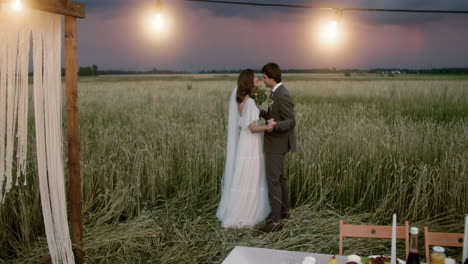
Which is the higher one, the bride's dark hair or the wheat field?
the bride's dark hair

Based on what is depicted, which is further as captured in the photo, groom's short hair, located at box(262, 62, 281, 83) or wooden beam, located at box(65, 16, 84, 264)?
groom's short hair, located at box(262, 62, 281, 83)

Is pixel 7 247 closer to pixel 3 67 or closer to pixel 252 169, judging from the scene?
pixel 3 67

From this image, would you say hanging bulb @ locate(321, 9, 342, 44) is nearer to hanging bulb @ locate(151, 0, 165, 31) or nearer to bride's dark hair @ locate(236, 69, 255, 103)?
bride's dark hair @ locate(236, 69, 255, 103)

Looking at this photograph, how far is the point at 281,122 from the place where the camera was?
4023 millimetres

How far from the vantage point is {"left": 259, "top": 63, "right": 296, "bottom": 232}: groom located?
13.3 feet

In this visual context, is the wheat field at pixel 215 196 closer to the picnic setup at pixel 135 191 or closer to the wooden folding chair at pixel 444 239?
the picnic setup at pixel 135 191

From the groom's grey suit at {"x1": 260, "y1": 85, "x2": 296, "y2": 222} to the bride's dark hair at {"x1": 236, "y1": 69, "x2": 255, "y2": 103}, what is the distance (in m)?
0.22

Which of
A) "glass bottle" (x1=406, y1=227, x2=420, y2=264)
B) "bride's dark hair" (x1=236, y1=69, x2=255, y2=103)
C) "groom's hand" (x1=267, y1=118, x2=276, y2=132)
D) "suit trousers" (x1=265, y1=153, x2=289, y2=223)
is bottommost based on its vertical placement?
"suit trousers" (x1=265, y1=153, x2=289, y2=223)

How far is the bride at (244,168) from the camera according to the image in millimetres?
4227

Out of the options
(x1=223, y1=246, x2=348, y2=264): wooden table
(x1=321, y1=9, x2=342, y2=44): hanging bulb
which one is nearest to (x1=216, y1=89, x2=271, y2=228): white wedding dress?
(x1=321, y1=9, x2=342, y2=44): hanging bulb

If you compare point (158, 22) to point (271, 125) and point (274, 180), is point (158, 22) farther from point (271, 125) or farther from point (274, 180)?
point (274, 180)

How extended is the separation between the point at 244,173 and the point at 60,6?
2.09m

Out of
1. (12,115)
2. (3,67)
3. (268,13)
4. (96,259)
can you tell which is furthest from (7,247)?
(268,13)

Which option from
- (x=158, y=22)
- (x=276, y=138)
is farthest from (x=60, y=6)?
(x=276, y=138)
